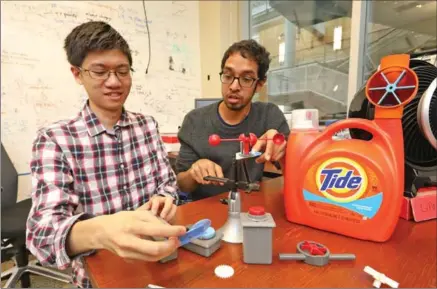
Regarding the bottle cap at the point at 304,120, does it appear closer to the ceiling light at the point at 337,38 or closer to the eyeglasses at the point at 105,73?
the eyeglasses at the point at 105,73

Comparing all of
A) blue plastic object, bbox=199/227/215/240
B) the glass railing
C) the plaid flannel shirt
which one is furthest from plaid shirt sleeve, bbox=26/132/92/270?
the glass railing

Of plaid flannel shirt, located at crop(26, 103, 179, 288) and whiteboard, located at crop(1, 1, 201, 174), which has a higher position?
whiteboard, located at crop(1, 1, 201, 174)

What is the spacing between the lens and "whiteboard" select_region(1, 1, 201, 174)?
1.72 m

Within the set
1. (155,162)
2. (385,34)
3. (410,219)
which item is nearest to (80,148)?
(155,162)

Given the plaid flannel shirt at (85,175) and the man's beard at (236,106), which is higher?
the man's beard at (236,106)

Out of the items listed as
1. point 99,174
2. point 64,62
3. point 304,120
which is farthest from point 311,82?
point 99,174

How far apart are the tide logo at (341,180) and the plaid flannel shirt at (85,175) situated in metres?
0.45

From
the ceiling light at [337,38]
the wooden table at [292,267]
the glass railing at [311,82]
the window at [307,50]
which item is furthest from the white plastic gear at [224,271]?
the ceiling light at [337,38]

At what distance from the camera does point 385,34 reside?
6.11ft

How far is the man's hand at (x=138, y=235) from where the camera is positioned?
16.3 inches

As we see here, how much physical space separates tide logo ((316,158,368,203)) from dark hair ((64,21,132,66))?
604 millimetres

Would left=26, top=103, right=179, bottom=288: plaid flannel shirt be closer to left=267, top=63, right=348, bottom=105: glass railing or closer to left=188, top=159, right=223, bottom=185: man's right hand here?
left=188, top=159, right=223, bottom=185: man's right hand

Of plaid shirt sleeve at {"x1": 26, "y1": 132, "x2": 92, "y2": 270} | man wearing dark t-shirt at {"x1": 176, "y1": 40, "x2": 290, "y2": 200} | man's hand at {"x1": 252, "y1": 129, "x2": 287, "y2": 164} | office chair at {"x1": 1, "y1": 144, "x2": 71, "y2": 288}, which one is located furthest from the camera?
office chair at {"x1": 1, "y1": 144, "x2": 71, "y2": 288}

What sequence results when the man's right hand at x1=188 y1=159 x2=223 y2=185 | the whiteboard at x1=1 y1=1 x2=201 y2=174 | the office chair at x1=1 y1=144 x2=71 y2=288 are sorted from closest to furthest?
the man's right hand at x1=188 y1=159 x2=223 y2=185
the office chair at x1=1 y1=144 x2=71 y2=288
the whiteboard at x1=1 y1=1 x2=201 y2=174
